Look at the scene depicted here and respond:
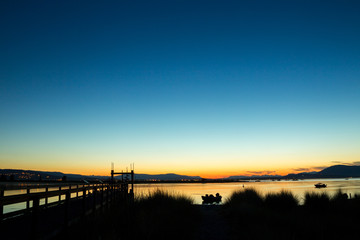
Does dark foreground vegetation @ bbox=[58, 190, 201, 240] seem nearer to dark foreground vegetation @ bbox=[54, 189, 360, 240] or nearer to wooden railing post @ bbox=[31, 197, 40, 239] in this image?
dark foreground vegetation @ bbox=[54, 189, 360, 240]

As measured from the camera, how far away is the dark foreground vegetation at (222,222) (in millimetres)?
8055

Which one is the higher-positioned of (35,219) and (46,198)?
(35,219)

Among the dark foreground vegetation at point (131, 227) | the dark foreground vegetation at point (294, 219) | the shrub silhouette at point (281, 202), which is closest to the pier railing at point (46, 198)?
the dark foreground vegetation at point (131, 227)

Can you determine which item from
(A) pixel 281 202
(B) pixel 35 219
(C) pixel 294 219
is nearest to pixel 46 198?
(B) pixel 35 219

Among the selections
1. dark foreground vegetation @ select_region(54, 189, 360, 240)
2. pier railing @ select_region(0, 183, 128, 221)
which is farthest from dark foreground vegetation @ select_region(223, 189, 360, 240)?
pier railing @ select_region(0, 183, 128, 221)

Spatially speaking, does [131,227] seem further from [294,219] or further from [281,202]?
[281,202]

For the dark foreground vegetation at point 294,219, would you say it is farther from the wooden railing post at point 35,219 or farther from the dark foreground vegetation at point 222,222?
the wooden railing post at point 35,219

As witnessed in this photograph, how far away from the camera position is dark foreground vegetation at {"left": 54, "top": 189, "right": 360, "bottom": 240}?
8.05 m

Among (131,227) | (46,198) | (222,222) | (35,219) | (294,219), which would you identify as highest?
(35,219)

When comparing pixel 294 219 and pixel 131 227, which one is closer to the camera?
pixel 131 227

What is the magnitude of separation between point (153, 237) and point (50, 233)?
3.12 m

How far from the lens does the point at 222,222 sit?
40.7ft

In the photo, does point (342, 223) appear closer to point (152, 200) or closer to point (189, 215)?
point (189, 215)

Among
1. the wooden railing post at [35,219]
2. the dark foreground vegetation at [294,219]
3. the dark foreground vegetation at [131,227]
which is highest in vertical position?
the wooden railing post at [35,219]
